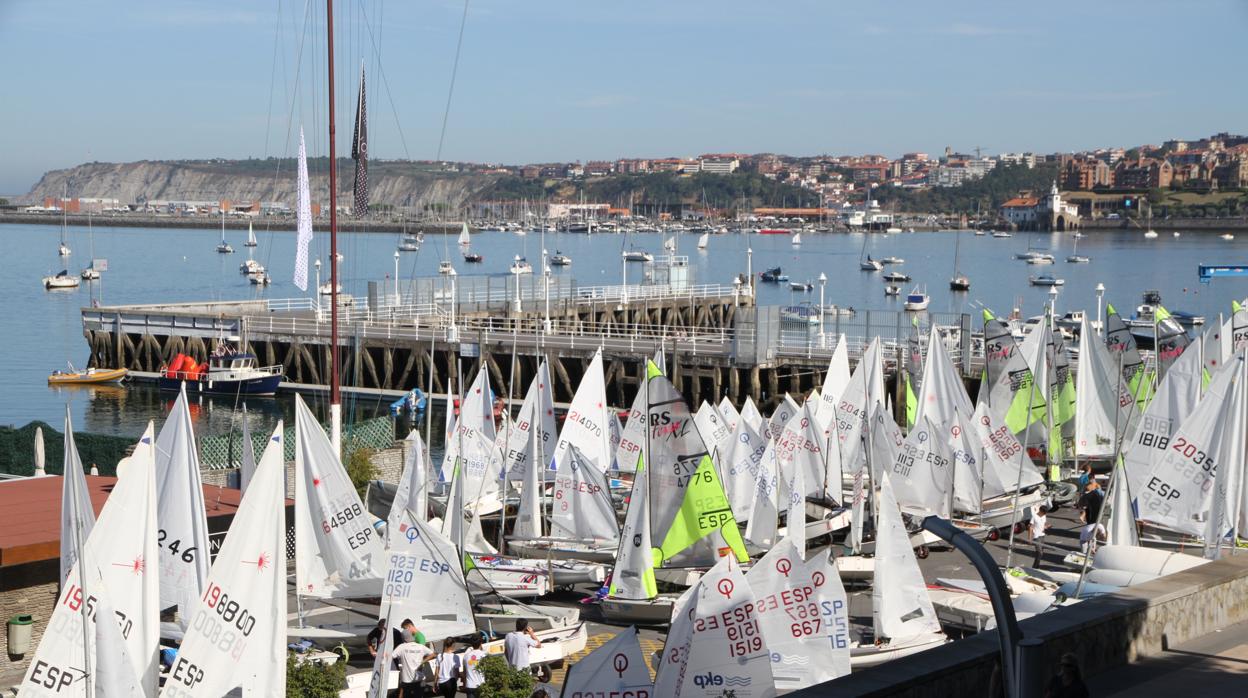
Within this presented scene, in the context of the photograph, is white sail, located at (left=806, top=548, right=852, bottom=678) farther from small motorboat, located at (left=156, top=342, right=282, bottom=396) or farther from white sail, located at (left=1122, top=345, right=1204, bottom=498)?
small motorboat, located at (left=156, top=342, right=282, bottom=396)

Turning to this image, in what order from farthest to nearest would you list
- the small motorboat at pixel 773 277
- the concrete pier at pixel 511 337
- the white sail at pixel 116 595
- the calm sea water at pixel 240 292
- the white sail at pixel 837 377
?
1. the small motorboat at pixel 773 277
2. the calm sea water at pixel 240 292
3. the concrete pier at pixel 511 337
4. the white sail at pixel 837 377
5. the white sail at pixel 116 595

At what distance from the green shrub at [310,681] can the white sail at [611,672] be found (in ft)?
9.96

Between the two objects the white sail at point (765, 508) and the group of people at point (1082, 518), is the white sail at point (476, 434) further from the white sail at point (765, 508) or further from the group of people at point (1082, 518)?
the group of people at point (1082, 518)

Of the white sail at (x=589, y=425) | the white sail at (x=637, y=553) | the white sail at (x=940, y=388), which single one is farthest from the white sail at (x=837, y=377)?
the white sail at (x=637, y=553)

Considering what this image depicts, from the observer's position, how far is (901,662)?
11.3 metres

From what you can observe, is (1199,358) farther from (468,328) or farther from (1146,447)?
(468,328)

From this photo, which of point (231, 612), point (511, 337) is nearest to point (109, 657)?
point (231, 612)

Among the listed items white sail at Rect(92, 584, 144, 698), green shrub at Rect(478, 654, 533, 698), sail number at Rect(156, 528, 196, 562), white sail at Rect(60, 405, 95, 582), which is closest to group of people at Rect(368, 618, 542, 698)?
green shrub at Rect(478, 654, 533, 698)

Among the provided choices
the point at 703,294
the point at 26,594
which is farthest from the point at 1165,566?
the point at 703,294

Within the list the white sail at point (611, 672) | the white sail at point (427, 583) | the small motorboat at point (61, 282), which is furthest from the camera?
the small motorboat at point (61, 282)

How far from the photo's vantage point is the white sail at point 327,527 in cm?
1977

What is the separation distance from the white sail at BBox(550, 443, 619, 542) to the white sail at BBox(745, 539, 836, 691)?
962cm

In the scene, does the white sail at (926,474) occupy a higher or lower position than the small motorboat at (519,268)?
higher

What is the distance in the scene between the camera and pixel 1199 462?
20.8 metres
